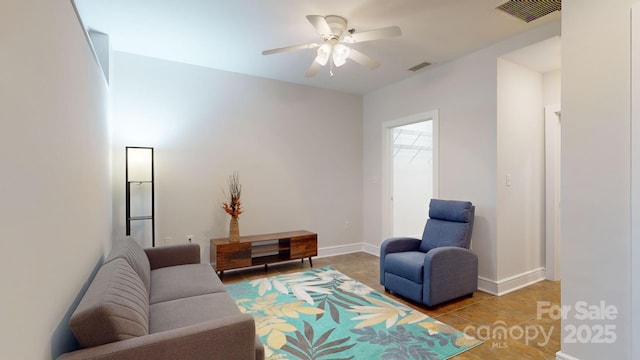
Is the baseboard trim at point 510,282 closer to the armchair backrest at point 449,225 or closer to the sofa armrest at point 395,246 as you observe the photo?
the armchair backrest at point 449,225

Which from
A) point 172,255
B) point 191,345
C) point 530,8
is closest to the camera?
point 191,345

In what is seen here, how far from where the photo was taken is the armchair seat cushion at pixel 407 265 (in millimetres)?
2812

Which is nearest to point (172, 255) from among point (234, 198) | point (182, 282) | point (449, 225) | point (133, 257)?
point (182, 282)

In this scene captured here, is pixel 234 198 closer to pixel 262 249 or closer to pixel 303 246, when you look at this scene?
pixel 262 249

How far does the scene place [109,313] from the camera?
1.22 m

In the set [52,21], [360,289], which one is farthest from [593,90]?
[52,21]

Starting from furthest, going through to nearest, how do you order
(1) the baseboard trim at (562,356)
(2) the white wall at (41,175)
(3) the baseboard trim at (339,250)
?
(3) the baseboard trim at (339,250) → (1) the baseboard trim at (562,356) → (2) the white wall at (41,175)

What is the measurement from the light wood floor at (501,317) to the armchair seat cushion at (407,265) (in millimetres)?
274

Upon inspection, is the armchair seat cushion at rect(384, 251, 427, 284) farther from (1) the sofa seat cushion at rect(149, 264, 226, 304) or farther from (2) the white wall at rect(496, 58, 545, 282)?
(1) the sofa seat cushion at rect(149, 264, 226, 304)

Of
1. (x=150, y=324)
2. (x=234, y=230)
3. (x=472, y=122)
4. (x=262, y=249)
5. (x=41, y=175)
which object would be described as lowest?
(x=262, y=249)

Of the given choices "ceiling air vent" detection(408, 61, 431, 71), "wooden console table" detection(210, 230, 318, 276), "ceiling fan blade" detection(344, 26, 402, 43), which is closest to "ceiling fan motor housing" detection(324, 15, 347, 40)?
"ceiling fan blade" detection(344, 26, 402, 43)

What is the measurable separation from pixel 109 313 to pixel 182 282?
1.13 metres

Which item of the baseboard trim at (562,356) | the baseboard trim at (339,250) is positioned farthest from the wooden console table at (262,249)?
the baseboard trim at (562,356)

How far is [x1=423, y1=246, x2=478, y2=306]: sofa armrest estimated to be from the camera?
A: 106 inches
